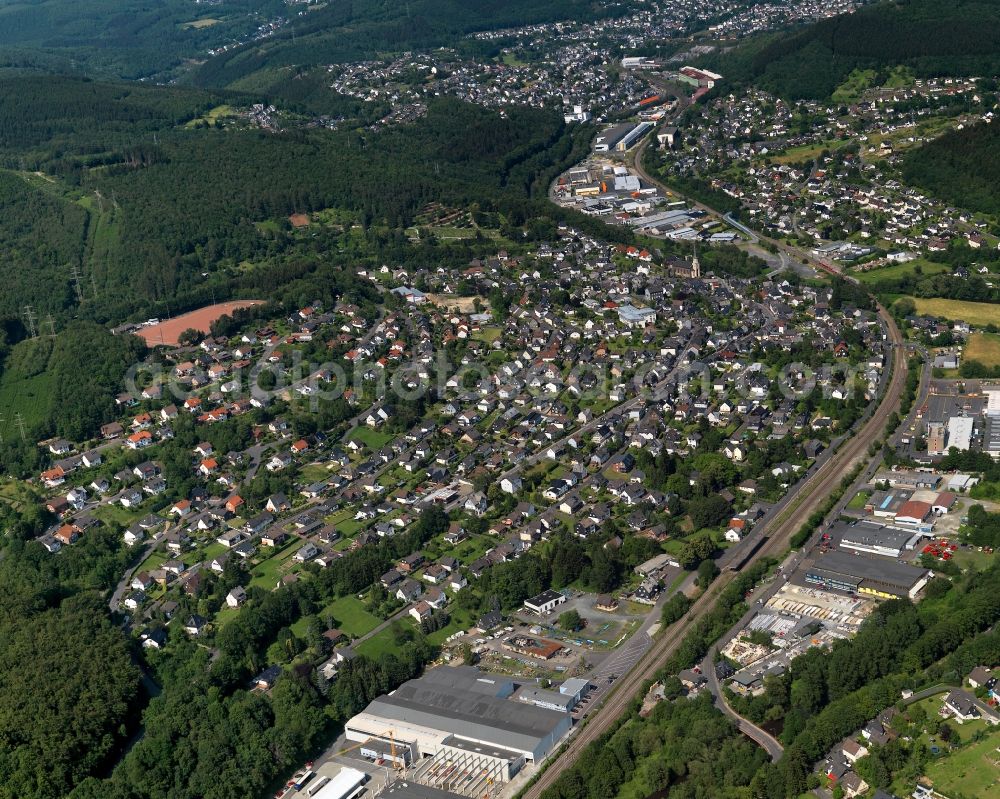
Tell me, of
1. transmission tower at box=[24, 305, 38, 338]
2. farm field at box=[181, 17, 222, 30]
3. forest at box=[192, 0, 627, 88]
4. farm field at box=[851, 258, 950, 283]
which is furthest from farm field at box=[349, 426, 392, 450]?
farm field at box=[181, 17, 222, 30]

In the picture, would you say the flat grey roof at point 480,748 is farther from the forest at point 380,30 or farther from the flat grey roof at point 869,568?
the forest at point 380,30

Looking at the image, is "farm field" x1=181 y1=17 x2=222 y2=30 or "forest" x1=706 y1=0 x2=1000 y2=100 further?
"farm field" x1=181 y1=17 x2=222 y2=30

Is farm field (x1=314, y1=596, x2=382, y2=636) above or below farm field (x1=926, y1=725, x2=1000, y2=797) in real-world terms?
below

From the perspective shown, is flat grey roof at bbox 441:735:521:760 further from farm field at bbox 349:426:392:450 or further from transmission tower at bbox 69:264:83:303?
transmission tower at bbox 69:264:83:303

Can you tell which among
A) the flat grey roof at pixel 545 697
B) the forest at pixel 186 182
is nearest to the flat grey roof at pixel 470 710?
the flat grey roof at pixel 545 697

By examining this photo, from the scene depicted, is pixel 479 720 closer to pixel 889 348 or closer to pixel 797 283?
pixel 889 348

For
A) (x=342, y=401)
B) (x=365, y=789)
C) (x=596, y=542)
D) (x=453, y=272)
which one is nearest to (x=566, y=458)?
(x=596, y=542)

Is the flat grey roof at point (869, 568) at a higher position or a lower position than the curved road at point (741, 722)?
lower
